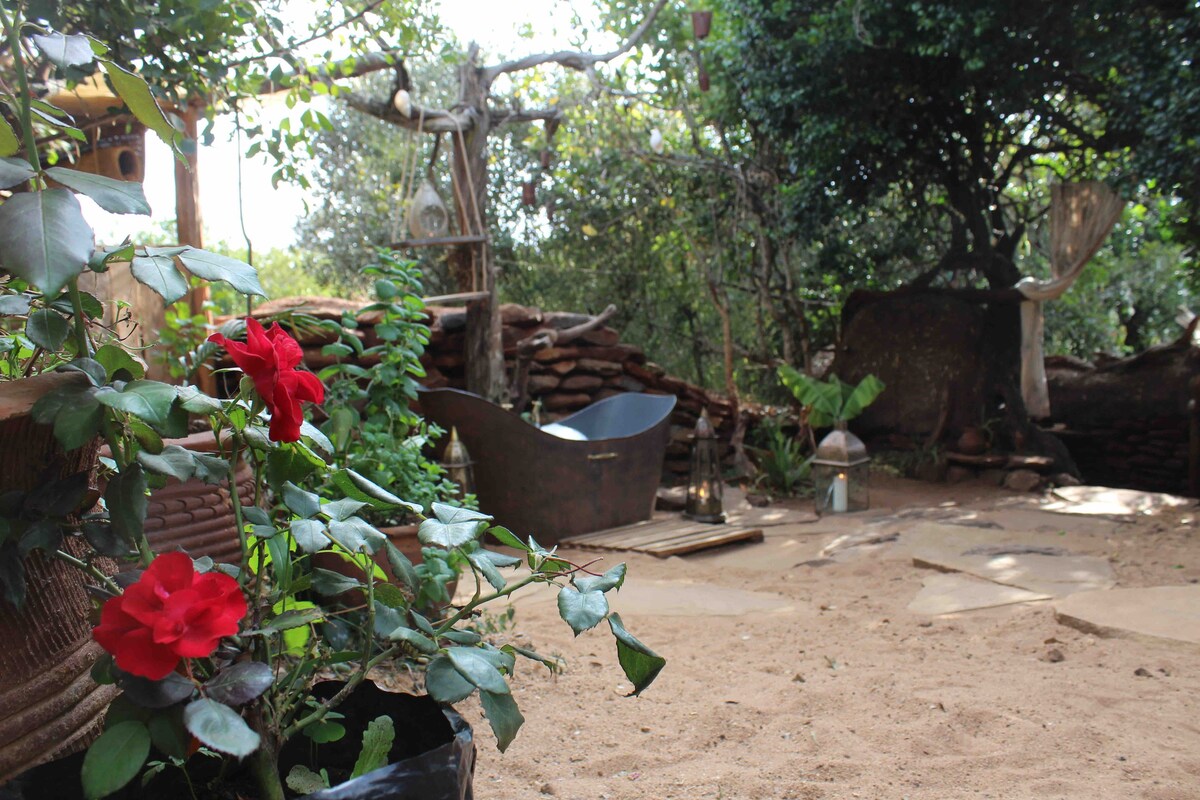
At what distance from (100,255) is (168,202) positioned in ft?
16.1

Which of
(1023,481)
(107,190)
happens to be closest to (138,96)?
(107,190)

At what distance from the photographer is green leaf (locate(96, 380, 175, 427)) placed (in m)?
0.95

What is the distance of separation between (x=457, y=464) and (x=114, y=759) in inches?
134

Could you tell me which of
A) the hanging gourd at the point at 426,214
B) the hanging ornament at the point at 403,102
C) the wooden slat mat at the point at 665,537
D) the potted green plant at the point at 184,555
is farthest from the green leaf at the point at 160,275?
the hanging ornament at the point at 403,102

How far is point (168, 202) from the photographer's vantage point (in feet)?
17.9

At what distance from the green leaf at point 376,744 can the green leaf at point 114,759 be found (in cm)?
30

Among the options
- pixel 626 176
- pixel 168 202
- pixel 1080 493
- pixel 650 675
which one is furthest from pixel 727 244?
pixel 650 675

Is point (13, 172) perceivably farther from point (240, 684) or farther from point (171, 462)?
point (240, 684)

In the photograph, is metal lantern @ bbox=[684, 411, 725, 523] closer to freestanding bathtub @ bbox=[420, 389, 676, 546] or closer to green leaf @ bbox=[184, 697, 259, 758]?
freestanding bathtub @ bbox=[420, 389, 676, 546]

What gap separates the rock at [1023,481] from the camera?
678cm

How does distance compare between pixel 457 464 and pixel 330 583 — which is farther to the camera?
pixel 457 464

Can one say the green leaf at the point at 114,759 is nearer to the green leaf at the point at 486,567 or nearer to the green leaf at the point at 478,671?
the green leaf at the point at 478,671

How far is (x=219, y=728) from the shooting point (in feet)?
2.98

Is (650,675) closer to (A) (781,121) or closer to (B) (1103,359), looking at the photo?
(A) (781,121)
